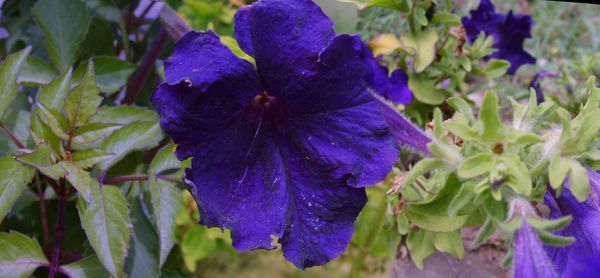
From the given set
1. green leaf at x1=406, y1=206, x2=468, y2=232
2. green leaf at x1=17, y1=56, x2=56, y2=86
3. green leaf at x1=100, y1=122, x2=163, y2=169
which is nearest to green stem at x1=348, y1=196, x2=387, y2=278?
green leaf at x1=406, y1=206, x2=468, y2=232

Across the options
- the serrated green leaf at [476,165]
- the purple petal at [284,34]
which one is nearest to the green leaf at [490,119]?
the serrated green leaf at [476,165]

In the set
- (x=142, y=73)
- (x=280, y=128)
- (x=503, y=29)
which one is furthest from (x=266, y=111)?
(x=503, y=29)

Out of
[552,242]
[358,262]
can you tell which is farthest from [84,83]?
[358,262]

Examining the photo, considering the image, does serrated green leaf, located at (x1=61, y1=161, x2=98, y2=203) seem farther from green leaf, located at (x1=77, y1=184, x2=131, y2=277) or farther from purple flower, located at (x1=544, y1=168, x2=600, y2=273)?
purple flower, located at (x1=544, y1=168, x2=600, y2=273)

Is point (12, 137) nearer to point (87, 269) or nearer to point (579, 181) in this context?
point (87, 269)

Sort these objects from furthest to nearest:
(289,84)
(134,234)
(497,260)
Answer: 1. (497,260)
2. (134,234)
3. (289,84)

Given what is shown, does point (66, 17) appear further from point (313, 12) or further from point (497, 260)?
point (497, 260)
